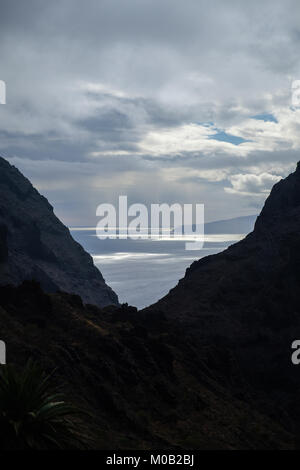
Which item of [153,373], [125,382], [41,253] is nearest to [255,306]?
[153,373]

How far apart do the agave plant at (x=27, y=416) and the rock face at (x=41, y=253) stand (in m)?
105

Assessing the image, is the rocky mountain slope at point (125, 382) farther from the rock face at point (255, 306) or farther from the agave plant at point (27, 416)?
the rock face at point (255, 306)

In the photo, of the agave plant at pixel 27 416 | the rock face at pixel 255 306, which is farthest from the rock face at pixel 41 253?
the agave plant at pixel 27 416

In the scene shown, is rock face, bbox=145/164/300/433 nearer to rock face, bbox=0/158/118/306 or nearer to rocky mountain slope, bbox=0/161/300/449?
rocky mountain slope, bbox=0/161/300/449

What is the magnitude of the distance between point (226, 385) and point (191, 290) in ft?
142

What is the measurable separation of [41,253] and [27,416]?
156172mm

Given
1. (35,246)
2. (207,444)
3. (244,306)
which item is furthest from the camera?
(35,246)

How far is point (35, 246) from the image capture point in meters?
164

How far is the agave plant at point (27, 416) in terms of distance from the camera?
1407 centimetres

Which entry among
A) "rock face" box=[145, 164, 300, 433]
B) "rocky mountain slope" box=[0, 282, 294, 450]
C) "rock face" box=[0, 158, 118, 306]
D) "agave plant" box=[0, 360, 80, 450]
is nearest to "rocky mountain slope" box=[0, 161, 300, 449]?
"rocky mountain slope" box=[0, 282, 294, 450]

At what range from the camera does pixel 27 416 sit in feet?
47.0
